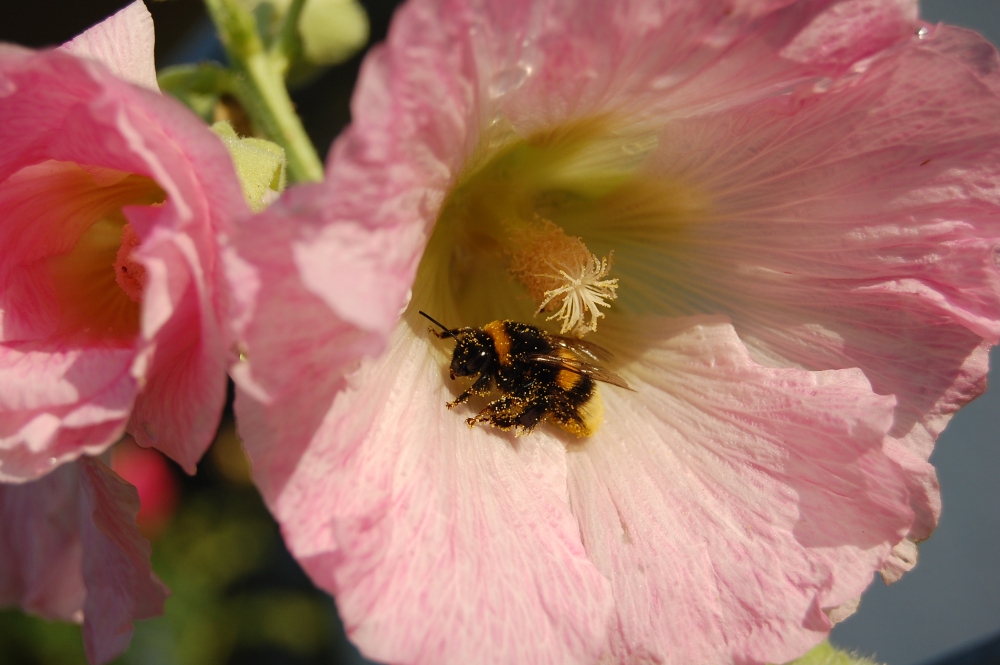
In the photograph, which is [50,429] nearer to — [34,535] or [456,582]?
[456,582]

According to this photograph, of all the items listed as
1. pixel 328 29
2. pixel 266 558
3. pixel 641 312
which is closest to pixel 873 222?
pixel 641 312

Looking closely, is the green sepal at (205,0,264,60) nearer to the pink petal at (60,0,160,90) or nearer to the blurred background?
the pink petal at (60,0,160,90)

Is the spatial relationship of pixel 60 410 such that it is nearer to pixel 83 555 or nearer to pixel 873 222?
pixel 83 555

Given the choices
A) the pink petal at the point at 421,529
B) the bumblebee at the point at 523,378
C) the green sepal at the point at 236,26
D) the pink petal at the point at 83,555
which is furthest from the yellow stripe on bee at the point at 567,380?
the green sepal at the point at 236,26

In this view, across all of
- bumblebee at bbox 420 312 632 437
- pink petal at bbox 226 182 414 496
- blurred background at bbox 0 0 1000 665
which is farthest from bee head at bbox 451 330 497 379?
blurred background at bbox 0 0 1000 665

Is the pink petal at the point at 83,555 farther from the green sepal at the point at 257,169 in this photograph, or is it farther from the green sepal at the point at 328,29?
the green sepal at the point at 328,29

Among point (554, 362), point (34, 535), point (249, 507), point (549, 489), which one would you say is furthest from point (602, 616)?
point (249, 507)
